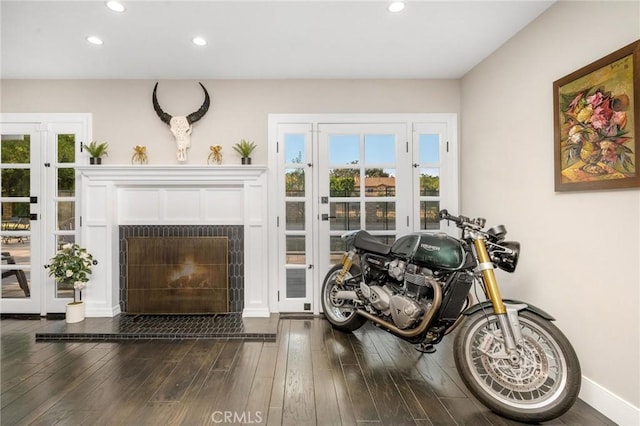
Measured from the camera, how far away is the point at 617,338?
1.72m

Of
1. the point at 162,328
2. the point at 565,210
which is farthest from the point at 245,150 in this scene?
the point at 565,210

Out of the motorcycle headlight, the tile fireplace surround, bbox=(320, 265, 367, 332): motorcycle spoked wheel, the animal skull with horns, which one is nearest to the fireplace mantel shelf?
the tile fireplace surround

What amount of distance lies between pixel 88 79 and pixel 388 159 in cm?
344

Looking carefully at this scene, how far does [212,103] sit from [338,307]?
2.57 m

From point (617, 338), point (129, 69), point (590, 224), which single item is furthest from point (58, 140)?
point (617, 338)

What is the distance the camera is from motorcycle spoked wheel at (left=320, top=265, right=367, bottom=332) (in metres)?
2.84

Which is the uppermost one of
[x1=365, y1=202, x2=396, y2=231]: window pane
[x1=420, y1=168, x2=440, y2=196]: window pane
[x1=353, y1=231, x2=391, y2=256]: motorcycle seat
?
[x1=420, y1=168, x2=440, y2=196]: window pane

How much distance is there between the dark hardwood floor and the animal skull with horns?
6.45ft

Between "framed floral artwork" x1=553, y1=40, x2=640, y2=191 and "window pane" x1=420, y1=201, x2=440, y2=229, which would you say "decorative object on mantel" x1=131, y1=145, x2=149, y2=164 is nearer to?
"window pane" x1=420, y1=201, x2=440, y2=229

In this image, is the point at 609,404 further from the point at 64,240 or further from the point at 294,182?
the point at 64,240

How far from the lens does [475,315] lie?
1.89 metres

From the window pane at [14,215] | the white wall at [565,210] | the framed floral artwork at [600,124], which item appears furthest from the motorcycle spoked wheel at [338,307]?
the window pane at [14,215]

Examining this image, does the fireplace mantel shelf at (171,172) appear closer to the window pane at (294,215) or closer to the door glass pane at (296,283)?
the window pane at (294,215)

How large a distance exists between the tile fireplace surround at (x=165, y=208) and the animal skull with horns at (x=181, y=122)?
267mm
